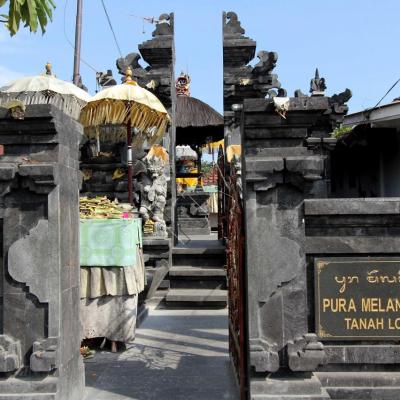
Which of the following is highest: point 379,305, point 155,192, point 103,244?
point 155,192

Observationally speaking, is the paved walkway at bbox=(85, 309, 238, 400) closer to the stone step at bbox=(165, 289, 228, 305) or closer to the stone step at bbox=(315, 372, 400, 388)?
the stone step at bbox=(165, 289, 228, 305)

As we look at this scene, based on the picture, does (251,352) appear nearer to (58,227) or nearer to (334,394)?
(334,394)

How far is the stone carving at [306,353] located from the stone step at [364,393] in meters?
0.34

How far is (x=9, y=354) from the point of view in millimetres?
4805

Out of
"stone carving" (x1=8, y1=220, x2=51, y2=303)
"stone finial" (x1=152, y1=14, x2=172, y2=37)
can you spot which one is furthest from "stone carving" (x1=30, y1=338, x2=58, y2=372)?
"stone finial" (x1=152, y1=14, x2=172, y2=37)

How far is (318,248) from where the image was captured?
194 inches

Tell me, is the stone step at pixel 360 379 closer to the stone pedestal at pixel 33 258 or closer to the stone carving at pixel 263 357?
the stone carving at pixel 263 357

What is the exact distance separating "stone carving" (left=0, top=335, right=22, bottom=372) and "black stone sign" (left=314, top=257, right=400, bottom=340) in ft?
9.64

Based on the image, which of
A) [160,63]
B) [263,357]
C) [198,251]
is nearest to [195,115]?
[160,63]

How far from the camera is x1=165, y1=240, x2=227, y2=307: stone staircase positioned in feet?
33.4

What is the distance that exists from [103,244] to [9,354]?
2.48 m

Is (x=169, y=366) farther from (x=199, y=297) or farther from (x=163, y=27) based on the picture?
(x=163, y=27)

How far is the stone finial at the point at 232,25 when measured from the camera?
13617mm

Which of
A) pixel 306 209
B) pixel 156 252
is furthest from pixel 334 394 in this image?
pixel 156 252
